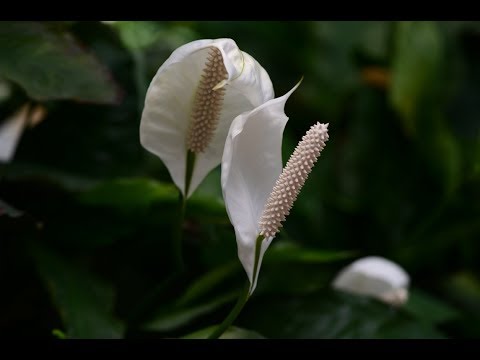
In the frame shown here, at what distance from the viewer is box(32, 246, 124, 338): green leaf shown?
0.32m

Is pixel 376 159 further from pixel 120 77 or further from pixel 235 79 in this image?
pixel 235 79

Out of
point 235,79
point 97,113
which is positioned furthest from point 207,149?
point 97,113

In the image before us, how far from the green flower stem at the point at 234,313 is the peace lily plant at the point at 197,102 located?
53 mm

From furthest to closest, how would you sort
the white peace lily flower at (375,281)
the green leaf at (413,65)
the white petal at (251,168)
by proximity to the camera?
the green leaf at (413,65) → the white peace lily flower at (375,281) → the white petal at (251,168)

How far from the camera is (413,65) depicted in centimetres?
54

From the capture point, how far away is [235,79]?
0.88ft

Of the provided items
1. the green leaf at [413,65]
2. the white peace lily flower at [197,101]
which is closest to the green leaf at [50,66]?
the white peace lily flower at [197,101]

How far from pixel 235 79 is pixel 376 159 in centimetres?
37

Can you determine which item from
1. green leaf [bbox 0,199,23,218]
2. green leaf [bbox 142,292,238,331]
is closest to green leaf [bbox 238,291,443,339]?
green leaf [bbox 142,292,238,331]

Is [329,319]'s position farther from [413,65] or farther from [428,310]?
[413,65]

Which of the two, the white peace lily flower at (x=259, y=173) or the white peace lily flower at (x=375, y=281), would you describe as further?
the white peace lily flower at (x=375, y=281)

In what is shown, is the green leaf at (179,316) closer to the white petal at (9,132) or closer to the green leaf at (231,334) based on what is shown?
the green leaf at (231,334)

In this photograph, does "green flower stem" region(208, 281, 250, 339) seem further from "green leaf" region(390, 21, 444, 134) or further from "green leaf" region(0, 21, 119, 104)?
"green leaf" region(390, 21, 444, 134)

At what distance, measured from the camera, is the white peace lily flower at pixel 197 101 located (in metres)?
0.27
